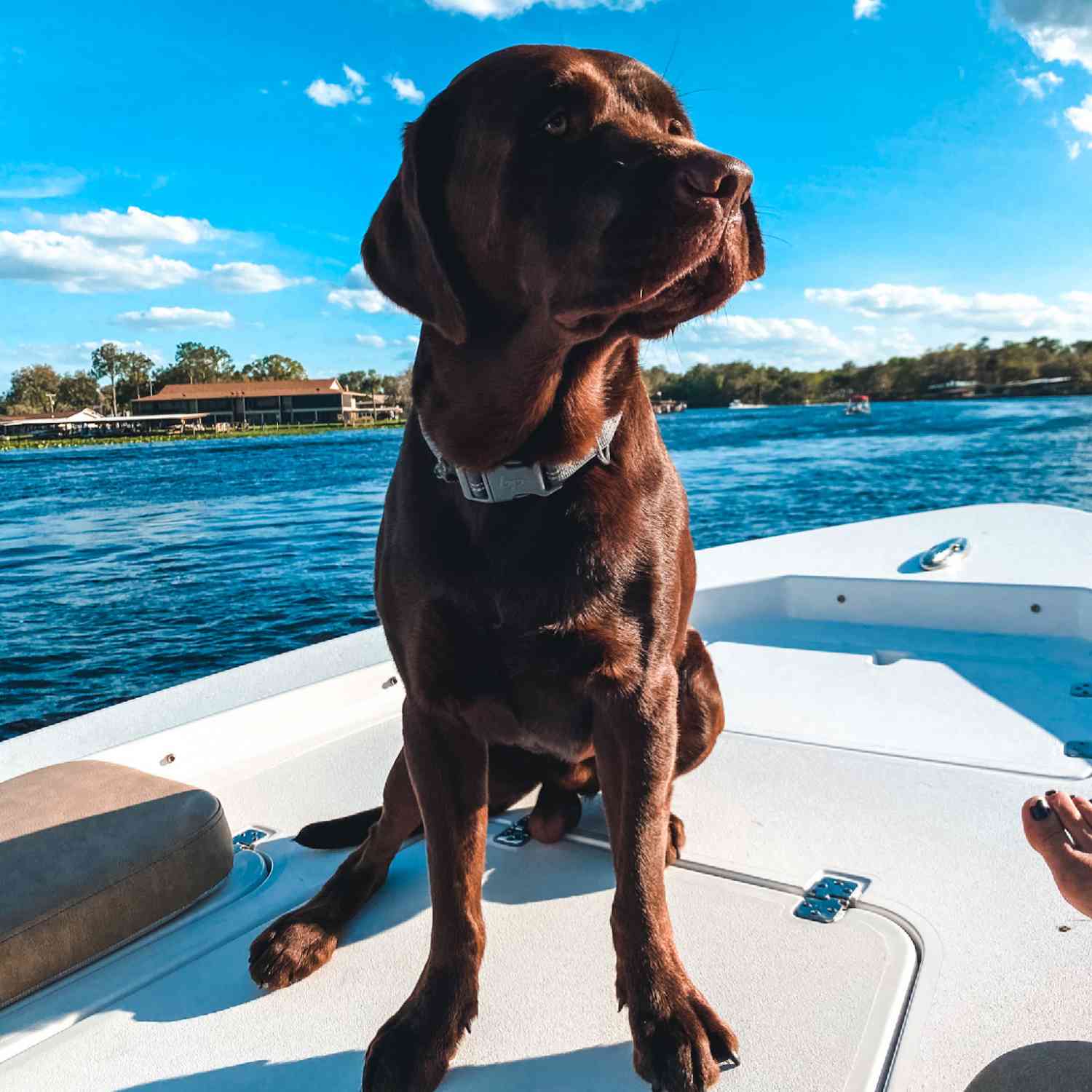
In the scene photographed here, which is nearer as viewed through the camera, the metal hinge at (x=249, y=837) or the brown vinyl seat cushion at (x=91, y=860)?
the brown vinyl seat cushion at (x=91, y=860)

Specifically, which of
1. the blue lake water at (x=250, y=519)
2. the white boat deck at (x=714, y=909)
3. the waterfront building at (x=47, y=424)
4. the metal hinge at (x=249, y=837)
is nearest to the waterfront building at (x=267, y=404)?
the waterfront building at (x=47, y=424)

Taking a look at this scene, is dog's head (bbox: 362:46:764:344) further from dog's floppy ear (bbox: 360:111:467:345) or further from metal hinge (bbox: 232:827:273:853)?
metal hinge (bbox: 232:827:273:853)

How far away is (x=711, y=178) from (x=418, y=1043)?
56.5 inches

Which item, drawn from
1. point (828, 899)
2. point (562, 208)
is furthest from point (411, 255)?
point (828, 899)

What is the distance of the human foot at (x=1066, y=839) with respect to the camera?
147 centimetres

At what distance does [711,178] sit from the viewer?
4.35 ft

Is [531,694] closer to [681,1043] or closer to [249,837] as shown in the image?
[681,1043]

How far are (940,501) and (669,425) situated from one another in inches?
1832

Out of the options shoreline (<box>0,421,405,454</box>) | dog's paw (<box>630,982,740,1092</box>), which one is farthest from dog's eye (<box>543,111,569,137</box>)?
shoreline (<box>0,421,405,454</box>)

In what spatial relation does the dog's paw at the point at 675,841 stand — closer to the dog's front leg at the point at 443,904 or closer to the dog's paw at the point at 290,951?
the dog's front leg at the point at 443,904

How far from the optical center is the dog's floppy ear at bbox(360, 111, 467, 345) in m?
1.60

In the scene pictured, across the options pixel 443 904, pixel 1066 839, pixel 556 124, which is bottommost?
pixel 443 904

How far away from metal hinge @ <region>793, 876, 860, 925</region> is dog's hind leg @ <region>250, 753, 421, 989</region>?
0.83 m

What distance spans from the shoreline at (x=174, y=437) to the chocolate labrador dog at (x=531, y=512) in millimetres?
70725
